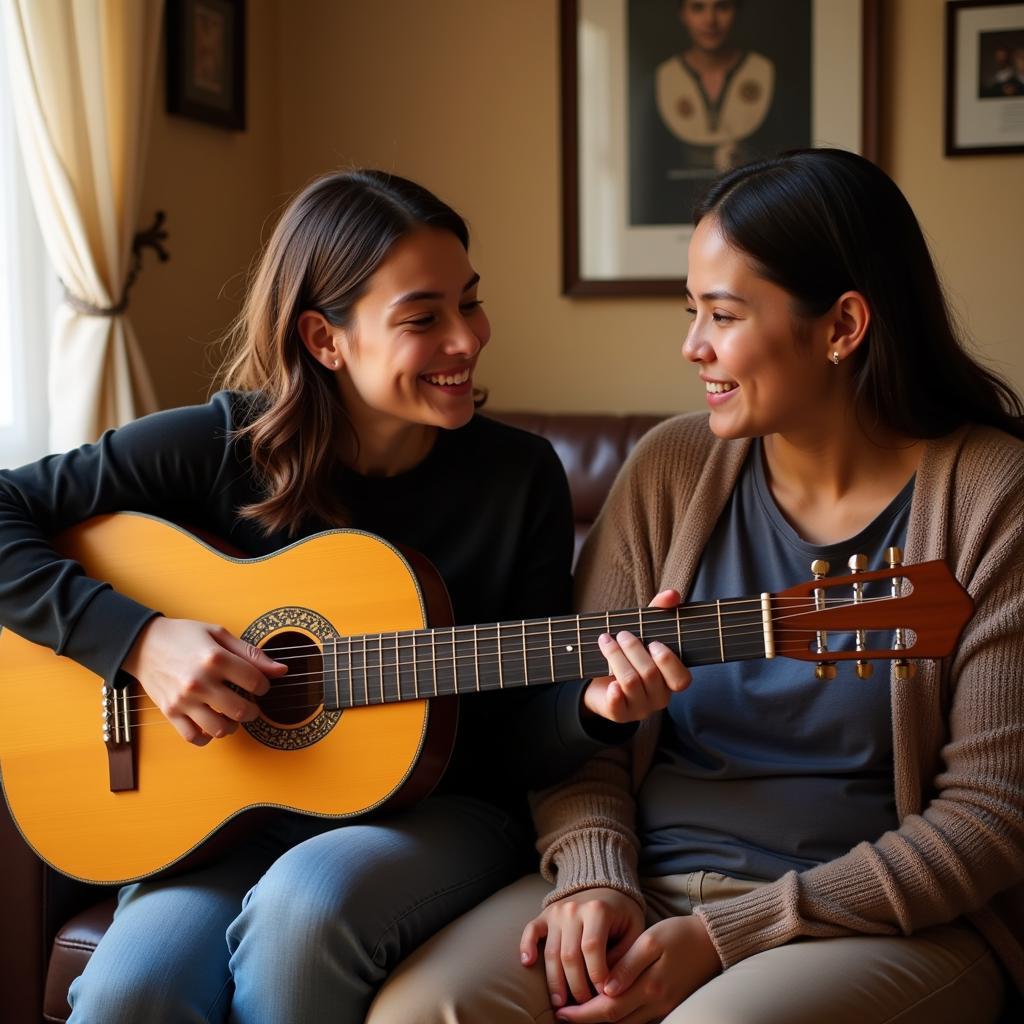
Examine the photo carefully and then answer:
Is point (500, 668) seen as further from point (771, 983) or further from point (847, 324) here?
point (847, 324)

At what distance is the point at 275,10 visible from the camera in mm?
3373

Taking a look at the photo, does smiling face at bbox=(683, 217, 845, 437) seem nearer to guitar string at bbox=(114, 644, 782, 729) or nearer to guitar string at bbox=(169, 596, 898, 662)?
guitar string at bbox=(169, 596, 898, 662)

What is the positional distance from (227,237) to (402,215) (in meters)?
1.81

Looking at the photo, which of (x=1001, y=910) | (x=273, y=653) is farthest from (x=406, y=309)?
(x=1001, y=910)

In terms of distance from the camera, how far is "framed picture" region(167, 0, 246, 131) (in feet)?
9.53

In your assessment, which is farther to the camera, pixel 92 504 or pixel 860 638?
pixel 92 504

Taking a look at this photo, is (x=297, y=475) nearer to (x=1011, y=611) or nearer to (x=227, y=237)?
(x=1011, y=611)

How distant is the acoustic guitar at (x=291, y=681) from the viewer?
4.42ft

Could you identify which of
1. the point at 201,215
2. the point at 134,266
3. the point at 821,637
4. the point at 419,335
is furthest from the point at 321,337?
the point at 201,215

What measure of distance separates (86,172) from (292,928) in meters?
1.78

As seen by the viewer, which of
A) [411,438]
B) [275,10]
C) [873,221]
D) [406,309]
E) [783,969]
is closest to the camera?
[783,969]

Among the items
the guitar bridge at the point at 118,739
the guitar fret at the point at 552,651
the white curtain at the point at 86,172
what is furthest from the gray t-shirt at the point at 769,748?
the white curtain at the point at 86,172

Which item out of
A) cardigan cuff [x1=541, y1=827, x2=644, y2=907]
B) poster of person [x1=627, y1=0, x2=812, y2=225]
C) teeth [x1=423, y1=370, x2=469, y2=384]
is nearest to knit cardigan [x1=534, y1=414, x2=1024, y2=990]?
cardigan cuff [x1=541, y1=827, x2=644, y2=907]

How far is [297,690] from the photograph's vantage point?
1.48 metres
